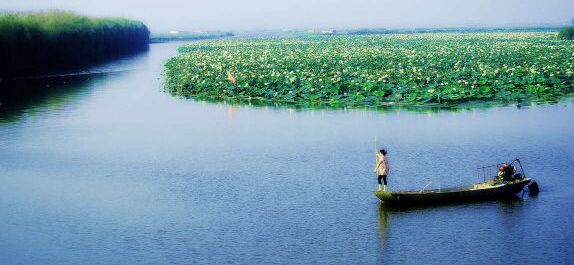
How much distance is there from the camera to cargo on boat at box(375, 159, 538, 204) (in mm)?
17281

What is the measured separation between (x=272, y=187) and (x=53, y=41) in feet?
155

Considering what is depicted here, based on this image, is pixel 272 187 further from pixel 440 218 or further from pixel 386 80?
pixel 386 80

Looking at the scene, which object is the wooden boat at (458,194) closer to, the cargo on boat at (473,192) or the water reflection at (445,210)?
the cargo on boat at (473,192)

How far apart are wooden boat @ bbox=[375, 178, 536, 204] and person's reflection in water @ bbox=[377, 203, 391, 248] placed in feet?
1.02

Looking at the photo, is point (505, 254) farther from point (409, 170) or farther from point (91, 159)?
point (91, 159)

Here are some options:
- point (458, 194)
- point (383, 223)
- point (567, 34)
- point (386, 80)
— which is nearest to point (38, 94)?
point (386, 80)

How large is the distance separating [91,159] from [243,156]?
4.67 meters

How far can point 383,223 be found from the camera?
16.2m

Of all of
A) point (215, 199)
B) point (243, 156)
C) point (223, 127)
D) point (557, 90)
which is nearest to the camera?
point (215, 199)

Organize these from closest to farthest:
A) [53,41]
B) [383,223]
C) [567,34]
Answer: [383,223] → [53,41] → [567,34]

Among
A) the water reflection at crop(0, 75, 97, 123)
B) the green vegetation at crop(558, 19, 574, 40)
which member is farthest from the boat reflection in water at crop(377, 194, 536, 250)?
the green vegetation at crop(558, 19, 574, 40)

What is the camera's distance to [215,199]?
18.4 meters

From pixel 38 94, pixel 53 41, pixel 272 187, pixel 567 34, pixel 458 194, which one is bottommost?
pixel 272 187

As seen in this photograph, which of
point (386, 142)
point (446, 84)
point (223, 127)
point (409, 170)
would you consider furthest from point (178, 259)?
point (446, 84)
